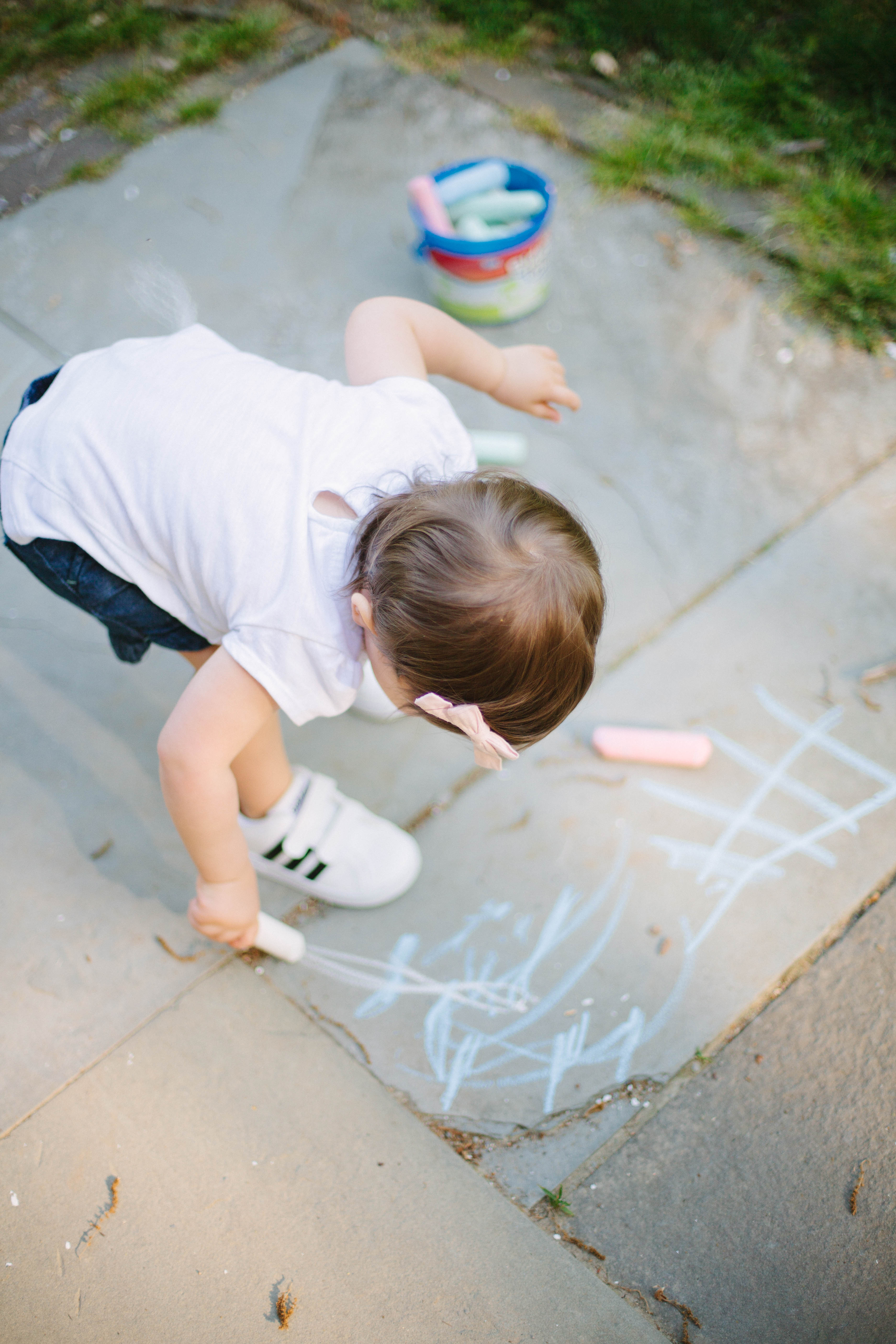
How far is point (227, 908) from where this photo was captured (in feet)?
4.25

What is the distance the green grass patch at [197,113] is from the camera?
2.64m

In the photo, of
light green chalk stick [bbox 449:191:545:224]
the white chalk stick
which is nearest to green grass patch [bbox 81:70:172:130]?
light green chalk stick [bbox 449:191:545:224]

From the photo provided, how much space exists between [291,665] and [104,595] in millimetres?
361

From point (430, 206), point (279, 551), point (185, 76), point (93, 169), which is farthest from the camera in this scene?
point (185, 76)

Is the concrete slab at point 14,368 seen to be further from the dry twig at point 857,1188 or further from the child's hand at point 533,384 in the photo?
the dry twig at point 857,1188

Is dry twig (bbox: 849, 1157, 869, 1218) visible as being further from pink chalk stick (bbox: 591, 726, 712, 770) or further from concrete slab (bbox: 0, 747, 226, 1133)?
concrete slab (bbox: 0, 747, 226, 1133)

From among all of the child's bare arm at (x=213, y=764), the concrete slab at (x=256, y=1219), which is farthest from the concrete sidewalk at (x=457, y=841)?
the child's bare arm at (x=213, y=764)

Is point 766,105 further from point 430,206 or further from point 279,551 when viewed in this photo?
point 279,551

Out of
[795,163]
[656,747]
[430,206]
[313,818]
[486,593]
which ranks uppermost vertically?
[795,163]

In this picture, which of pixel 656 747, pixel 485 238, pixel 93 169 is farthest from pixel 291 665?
pixel 93 169

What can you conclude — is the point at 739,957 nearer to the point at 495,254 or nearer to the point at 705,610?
the point at 705,610

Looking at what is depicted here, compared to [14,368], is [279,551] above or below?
above

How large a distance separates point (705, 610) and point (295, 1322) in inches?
55.4

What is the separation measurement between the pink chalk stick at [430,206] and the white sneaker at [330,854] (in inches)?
57.1
